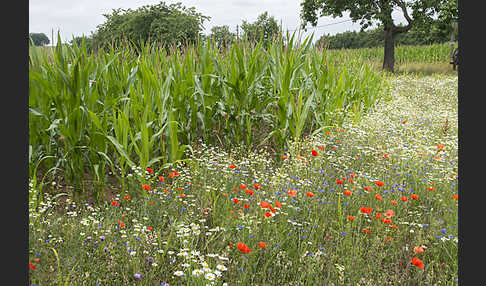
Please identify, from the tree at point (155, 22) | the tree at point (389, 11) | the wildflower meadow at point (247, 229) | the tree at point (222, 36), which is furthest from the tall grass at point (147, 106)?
the tree at point (155, 22)

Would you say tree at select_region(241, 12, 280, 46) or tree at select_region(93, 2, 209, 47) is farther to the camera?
tree at select_region(93, 2, 209, 47)

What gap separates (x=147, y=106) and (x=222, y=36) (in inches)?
99.7

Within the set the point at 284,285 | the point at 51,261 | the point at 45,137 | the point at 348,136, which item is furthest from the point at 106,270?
the point at 348,136

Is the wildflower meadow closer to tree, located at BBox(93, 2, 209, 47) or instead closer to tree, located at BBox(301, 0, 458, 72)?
tree, located at BBox(301, 0, 458, 72)

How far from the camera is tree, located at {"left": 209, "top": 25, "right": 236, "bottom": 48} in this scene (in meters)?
4.37

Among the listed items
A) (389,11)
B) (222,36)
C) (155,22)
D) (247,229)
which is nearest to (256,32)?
(222,36)

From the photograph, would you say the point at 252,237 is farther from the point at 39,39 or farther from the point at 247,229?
the point at 39,39

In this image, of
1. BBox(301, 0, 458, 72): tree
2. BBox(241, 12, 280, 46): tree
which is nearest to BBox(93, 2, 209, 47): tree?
BBox(301, 0, 458, 72): tree

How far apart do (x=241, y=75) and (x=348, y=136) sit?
1.67 m

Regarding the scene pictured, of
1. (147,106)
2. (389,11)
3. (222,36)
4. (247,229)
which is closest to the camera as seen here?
(247,229)

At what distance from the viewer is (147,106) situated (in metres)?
2.78

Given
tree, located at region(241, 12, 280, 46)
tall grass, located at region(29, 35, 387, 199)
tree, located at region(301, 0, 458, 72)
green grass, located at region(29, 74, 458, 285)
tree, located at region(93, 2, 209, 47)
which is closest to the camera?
green grass, located at region(29, 74, 458, 285)

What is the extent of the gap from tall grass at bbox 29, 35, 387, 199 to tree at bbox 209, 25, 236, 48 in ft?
0.95

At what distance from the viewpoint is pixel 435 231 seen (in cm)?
219
